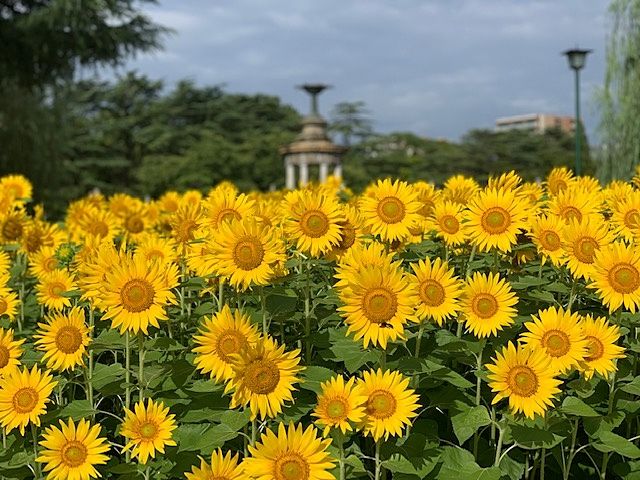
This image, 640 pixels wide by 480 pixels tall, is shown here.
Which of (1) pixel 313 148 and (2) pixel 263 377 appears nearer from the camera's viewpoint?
(2) pixel 263 377

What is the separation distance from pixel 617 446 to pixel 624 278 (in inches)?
18.9

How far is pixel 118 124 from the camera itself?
48188 mm

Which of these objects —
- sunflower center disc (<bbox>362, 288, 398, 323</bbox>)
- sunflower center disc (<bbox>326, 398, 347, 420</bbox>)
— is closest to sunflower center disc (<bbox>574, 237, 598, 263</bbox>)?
sunflower center disc (<bbox>362, 288, 398, 323</bbox>)

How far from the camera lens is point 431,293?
7.36 feet

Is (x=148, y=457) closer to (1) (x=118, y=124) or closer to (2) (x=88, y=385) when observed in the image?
(2) (x=88, y=385)

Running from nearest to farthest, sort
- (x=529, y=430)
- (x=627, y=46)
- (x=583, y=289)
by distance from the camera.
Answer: (x=529, y=430)
(x=583, y=289)
(x=627, y=46)

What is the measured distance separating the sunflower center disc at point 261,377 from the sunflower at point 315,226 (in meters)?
0.50

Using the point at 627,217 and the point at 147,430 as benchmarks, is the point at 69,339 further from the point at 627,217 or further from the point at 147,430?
the point at 627,217

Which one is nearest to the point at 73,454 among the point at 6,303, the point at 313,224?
the point at 6,303

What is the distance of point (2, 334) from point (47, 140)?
18606mm

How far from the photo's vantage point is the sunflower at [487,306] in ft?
7.45

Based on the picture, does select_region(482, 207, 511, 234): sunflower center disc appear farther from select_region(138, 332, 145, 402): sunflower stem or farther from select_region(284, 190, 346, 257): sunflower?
select_region(138, 332, 145, 402): sunflower stem

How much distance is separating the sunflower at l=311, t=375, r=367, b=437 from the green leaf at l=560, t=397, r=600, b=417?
0.59 metres

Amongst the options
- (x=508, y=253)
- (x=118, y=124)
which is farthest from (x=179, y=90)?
(x=508, y=253)
